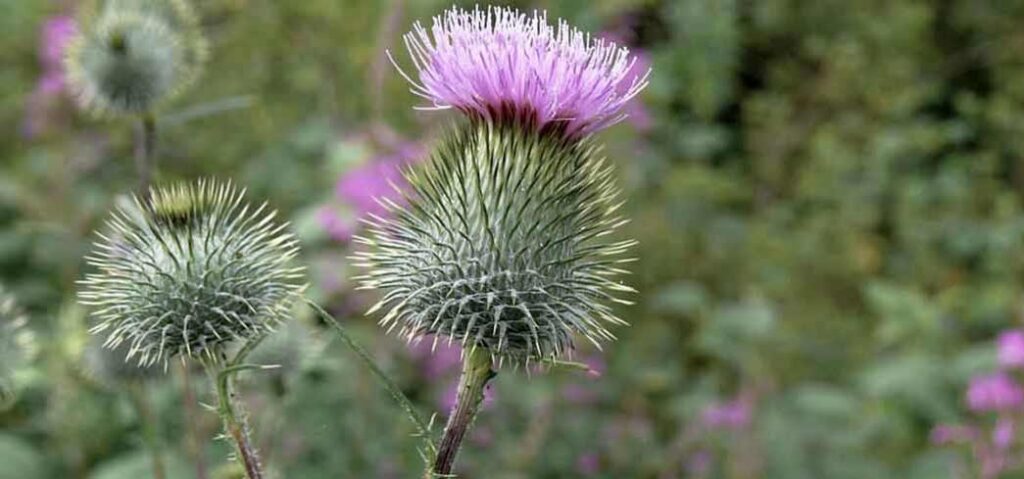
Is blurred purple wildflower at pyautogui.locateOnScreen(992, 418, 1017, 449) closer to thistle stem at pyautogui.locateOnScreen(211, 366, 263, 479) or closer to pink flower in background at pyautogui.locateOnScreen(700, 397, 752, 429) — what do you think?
pink flower in background at pyautogui.locateOnScreen(700, 397, 752, 429)

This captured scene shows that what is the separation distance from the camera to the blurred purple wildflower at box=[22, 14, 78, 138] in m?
6.20

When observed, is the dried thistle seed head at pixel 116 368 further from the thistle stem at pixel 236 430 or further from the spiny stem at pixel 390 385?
the spiny stem at pixel 390 385

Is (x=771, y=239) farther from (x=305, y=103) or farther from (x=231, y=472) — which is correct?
(x=231, y=472)

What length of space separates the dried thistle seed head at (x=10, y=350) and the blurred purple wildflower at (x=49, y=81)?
11.1ft

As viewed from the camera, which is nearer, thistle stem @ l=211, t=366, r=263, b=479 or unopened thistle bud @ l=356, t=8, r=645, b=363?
thistle stem @ l=211, t=366, r=263, b=479

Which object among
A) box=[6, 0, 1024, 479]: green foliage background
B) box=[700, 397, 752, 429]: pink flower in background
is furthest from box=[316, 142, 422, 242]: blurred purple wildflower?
box=[700, 397, 752, 429]: pink flower in background

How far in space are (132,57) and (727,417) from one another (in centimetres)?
342

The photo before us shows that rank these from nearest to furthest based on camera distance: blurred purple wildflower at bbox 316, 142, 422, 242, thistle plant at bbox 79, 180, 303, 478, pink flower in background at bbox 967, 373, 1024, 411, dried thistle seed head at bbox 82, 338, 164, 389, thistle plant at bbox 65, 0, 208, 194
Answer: thistle plant at bbox 79, 180, 303, 478 → dried thistle seed head at bbox 82, 338, 164, 389 → thistle plant at bbox 65, 0, 208, 194 → pink flower in background at bbox 967, 373, 1024, 411 → blurred purple wildflower at bbox 316, 142, 422, 242

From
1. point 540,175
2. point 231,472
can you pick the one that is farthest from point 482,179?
point 231,472

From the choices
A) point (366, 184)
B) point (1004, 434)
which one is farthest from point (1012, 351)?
point (366, 184)

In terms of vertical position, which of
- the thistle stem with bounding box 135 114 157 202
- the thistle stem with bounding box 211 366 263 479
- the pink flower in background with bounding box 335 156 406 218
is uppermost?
the pink flower in background with bounding box 335 156 406 218

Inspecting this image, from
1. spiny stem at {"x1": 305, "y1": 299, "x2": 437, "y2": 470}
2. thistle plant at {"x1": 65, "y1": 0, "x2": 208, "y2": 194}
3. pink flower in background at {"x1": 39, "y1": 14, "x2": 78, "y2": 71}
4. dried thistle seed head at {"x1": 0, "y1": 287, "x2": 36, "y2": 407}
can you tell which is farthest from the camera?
pink flower in background at {"x1": 39, "y1": 14, "x2": 78, "y2": 71}

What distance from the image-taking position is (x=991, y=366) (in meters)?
5.18

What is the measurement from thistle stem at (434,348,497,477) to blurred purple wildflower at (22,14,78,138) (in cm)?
471
